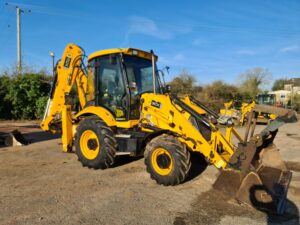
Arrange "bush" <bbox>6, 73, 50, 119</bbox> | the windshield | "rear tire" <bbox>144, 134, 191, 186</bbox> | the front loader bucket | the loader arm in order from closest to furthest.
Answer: the front loader bucket
"rear tire" <bbox>144, 134, 191, 186</bbox>
the windshield
the loader arm
"bush" <bbox>6, 73, 50, 119</bbox>

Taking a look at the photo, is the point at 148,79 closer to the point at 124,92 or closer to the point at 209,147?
the point at 124,92

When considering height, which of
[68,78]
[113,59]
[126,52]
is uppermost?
[126,52]

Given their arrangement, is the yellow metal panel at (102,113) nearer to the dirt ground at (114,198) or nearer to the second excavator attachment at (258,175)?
the dirt ground at (114,198)

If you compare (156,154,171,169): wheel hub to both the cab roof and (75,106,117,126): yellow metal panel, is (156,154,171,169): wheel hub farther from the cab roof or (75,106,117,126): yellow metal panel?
the cab roof

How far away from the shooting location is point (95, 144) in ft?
22.4

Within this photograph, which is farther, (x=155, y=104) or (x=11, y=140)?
(x=11, y=140)

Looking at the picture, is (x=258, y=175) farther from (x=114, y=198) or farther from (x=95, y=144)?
(x=95, y=144)

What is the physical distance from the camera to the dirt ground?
4148mm

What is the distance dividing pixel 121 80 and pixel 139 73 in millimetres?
547

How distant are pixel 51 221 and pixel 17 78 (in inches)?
734

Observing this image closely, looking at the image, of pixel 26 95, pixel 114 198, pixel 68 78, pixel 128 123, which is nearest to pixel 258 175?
pixel 114 198

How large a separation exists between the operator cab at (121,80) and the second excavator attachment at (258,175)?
8.55ft

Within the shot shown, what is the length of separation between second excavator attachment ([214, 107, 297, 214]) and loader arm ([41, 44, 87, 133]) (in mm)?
4682

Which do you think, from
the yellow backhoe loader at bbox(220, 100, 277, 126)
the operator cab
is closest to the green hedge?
the yellow backhoe loader at bbox(220, 100, 277, 126)
